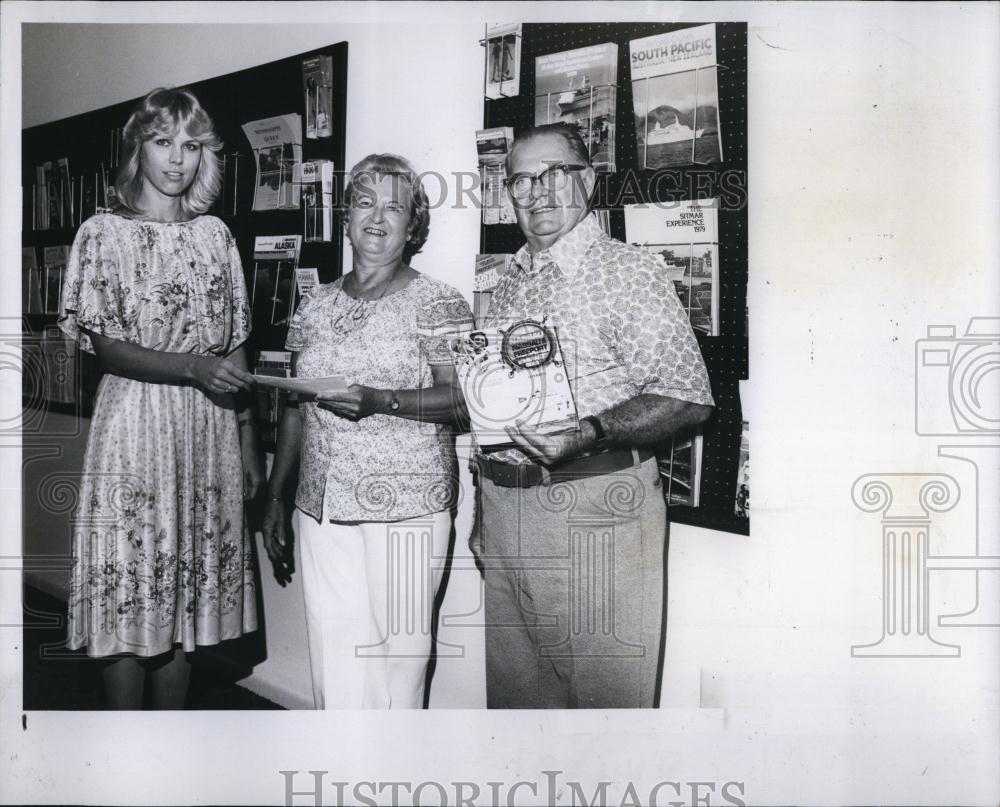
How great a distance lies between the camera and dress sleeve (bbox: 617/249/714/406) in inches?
78.6

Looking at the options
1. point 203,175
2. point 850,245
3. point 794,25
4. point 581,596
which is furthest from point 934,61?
point 203,175

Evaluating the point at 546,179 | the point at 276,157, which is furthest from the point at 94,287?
the point at 546,179

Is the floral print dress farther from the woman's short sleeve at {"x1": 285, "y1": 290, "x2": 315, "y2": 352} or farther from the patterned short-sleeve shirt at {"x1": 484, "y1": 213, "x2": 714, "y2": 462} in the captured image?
the patterned short-sleeve shirt at {"x1": 484, "y1": 213, "x2": 714, "y2": 462}

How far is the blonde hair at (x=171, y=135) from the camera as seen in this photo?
2.08 meters

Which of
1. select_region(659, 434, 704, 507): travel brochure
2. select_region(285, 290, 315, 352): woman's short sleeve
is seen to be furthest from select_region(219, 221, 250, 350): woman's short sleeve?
select_region(659, 434, 704, 507): travel brochure

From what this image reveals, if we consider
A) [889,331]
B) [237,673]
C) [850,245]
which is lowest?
[237,673]

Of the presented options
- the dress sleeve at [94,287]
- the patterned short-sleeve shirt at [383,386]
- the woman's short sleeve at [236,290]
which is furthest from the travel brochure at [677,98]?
the dress sleeve at [94,287]

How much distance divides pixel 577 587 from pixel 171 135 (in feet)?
4.82

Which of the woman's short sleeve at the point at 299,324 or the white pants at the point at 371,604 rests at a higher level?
the woman's short sleeve at the point at 299,324

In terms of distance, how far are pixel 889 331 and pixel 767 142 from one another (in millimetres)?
543

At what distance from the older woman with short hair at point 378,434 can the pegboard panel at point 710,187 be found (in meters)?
0.23

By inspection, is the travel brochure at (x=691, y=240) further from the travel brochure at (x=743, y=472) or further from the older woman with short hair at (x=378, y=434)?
the older woman with short hair at (x=378, y=434)

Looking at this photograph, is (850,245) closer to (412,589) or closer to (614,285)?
(614,285)

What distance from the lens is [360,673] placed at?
2119 mm
